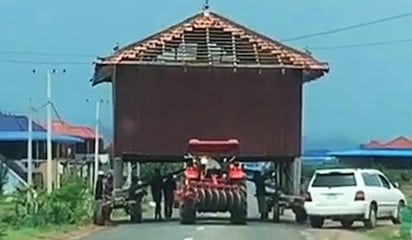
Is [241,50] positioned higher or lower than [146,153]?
higher

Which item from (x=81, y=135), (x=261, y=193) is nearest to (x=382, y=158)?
(x=81, y=135)

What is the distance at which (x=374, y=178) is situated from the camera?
37.6m

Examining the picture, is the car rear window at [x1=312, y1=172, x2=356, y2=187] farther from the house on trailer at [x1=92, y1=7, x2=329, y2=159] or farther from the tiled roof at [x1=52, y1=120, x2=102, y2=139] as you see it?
the tiled roof at [x1=52, y1=120, x2=102, y2=139]

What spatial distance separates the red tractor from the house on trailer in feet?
18.5

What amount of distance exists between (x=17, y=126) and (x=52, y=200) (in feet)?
190

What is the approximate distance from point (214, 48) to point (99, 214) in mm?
9024

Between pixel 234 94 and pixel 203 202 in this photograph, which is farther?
pixel 234 94

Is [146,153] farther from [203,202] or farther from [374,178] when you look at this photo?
[374,178]

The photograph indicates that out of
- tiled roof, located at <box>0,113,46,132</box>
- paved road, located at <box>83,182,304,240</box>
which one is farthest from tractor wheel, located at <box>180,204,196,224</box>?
tiled roof, located at <box>0,113,46,132</box>

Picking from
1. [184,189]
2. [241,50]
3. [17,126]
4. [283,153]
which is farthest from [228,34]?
[17,126]

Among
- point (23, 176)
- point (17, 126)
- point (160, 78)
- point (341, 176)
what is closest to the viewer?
point (341, 176)

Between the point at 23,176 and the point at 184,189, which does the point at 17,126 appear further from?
the point at 184,189

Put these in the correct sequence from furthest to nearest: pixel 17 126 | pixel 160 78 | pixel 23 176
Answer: pixel 17 126 → pixel 23 176 → pixel 160 78

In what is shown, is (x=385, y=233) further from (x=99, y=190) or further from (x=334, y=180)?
(x=99, y=190)
